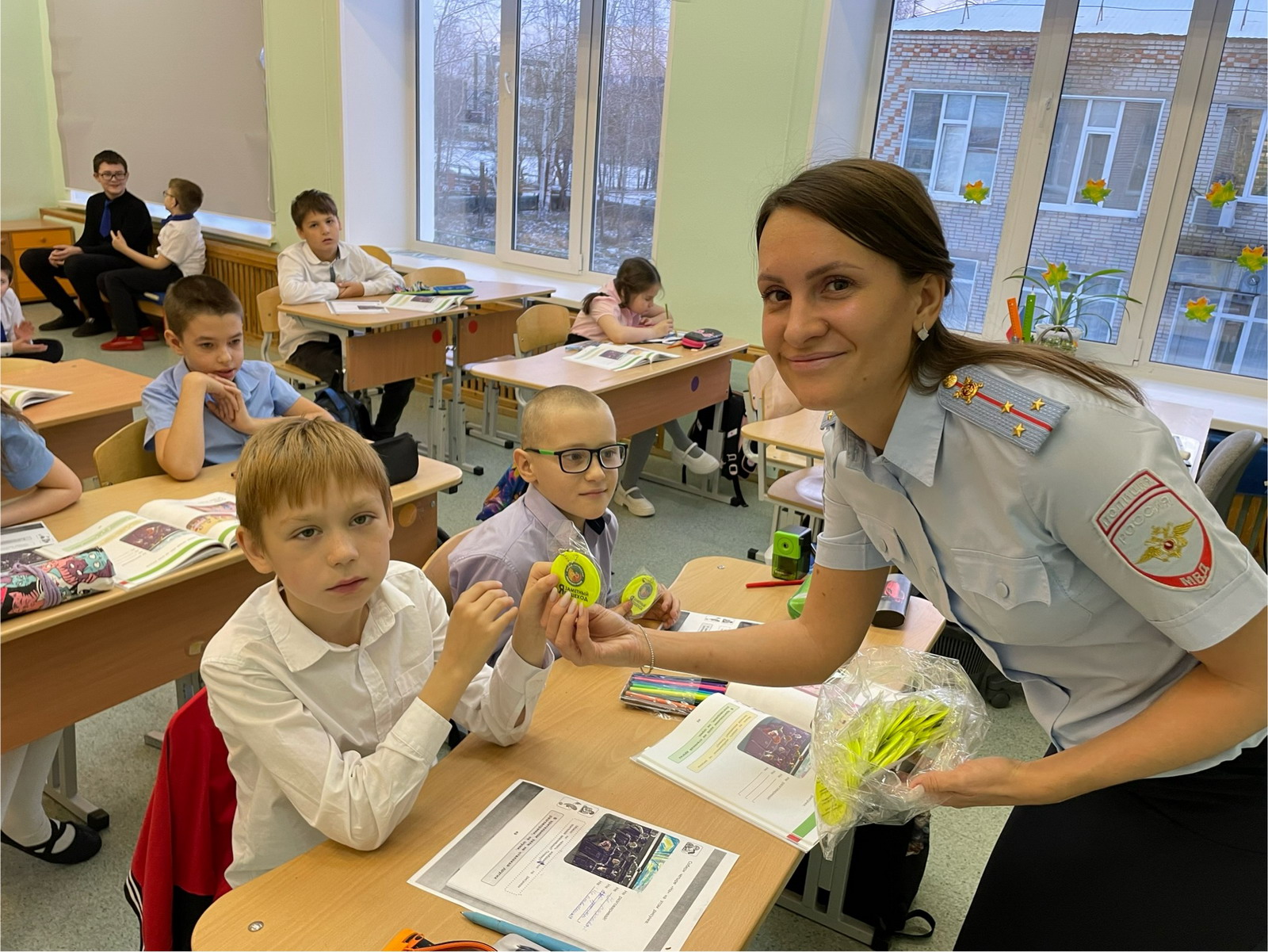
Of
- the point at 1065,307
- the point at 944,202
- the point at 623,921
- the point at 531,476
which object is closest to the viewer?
the point at 623,921

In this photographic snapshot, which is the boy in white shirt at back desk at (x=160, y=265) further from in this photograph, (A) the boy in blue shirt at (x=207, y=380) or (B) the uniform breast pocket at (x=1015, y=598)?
(B) the uniform breast pocket at (x=1015, y=598)

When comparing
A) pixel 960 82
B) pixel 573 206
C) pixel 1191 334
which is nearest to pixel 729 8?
pixel 960 82

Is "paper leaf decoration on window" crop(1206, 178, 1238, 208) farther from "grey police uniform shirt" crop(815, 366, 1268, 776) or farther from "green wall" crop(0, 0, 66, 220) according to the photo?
"green wall" crop(0, 0, 66, 220)

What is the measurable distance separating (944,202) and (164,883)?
440 centimetres

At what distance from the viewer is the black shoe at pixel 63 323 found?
7395 mm

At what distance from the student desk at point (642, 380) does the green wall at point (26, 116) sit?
6.55 m

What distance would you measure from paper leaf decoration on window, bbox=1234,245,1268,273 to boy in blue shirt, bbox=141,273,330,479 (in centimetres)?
379

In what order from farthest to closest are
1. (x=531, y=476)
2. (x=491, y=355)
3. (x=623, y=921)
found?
(x=491, y=355), (x=531, y=476), (x=623, y=921)

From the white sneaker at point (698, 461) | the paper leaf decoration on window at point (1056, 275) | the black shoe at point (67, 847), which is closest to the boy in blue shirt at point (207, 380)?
the black shoe at point (67, 847)

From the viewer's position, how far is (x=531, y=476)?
205 cm

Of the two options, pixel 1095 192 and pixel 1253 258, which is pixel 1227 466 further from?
pixel 1253 258

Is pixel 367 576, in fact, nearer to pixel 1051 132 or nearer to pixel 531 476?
pixel 531 476

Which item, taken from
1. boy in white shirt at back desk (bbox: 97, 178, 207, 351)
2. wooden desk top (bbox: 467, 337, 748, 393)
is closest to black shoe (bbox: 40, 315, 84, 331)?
boy in white shirt at back desk (bbox: 97, 178, 207, 351)

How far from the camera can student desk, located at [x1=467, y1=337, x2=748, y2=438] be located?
3854mm
